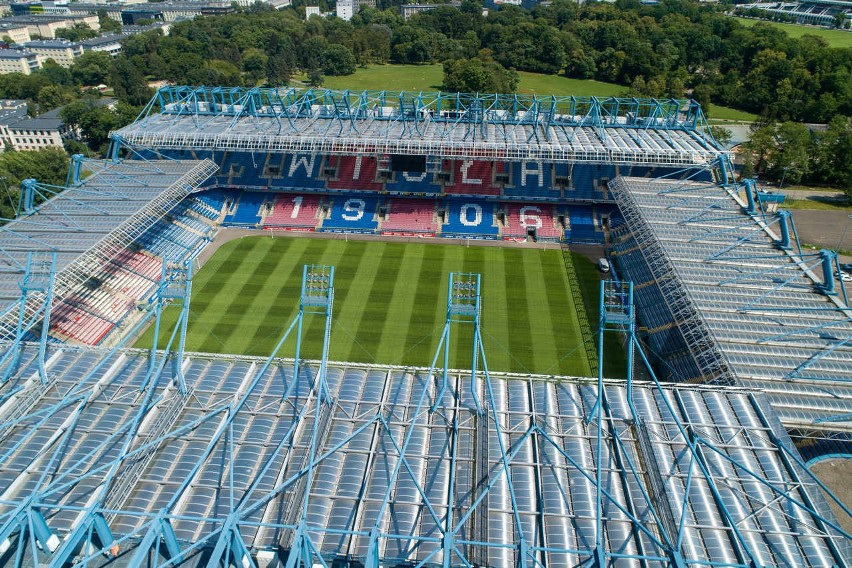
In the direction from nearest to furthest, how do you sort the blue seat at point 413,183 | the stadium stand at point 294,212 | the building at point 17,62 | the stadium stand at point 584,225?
the stadium stand at point 584,225, the stadium stand at point 294,212, the blue seat at point 413,183, the building at point 17,62

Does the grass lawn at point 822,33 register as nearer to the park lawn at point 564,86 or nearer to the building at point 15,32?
the park lawn at point 564,86

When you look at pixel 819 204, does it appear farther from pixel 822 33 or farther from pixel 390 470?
pixel 822 33

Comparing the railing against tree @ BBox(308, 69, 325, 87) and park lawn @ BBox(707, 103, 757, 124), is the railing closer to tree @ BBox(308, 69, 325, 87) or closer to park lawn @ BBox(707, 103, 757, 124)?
park lawn @ BBox(707, 103, 757, 124)

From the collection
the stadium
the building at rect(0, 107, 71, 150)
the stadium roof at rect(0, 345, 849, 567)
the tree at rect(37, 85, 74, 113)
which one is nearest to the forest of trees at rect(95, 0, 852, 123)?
the tree at rect(37, 85, 74, 113)

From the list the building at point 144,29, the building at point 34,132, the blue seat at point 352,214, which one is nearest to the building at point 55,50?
the building at point 144,29

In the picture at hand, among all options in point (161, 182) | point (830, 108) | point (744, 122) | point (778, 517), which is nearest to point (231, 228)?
point (161, 182)

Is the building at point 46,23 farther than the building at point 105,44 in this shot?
Yes

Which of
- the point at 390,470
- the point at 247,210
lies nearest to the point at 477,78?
the point at 247,210
